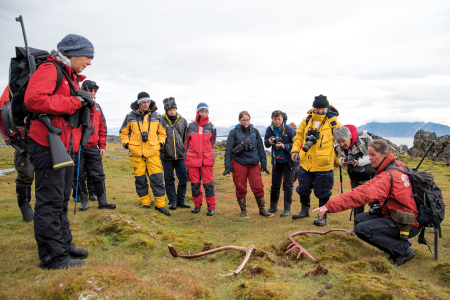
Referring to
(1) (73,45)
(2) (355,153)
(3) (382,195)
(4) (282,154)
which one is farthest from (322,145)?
(1) (73,45)

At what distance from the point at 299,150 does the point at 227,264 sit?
4.28 metres

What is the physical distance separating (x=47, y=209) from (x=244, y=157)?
5.19 m

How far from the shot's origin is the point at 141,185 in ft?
26.3

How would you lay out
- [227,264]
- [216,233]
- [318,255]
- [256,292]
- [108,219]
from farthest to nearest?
1. [216,233]
2. [108,219]
3. [318,255]
4. [227,264]
5. [256,292]

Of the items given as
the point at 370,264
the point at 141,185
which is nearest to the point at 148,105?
the point at 141,185

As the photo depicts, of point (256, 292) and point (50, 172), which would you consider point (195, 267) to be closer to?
point (256, 292)

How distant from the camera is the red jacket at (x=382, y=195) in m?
4.41

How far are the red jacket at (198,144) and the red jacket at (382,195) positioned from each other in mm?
4385

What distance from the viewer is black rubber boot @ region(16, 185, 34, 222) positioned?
6.05 meters

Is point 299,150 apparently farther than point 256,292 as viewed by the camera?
Yes

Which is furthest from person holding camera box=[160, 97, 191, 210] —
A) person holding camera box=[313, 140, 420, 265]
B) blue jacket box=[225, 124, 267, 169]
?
person holding camera box=[313, 140, 420, 265]

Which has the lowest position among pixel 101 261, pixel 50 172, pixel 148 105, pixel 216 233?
pixel 216 233

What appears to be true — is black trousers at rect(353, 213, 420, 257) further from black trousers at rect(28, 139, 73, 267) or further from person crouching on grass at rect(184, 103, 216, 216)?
black trousers at rect(28, 139, 73, 267)

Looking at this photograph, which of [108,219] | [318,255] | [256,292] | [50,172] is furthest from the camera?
[108,219]
